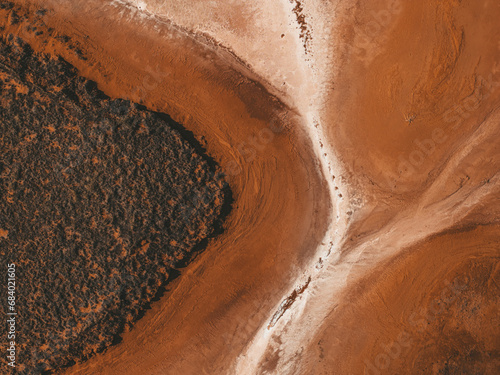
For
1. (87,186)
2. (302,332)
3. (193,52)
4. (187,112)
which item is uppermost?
(193,52)

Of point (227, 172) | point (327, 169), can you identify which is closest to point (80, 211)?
point (227, 172)

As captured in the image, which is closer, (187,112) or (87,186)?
(87,186)

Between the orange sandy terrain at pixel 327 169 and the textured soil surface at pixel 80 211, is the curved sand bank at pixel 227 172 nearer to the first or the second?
the orange sandy terrain at pixel 327 169

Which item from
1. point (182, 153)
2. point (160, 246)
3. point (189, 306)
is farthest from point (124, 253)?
point (182, 153)

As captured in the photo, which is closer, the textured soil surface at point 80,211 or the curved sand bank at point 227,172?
the textured soil surface at point 80,211

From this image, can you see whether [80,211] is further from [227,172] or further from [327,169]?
[327,169]

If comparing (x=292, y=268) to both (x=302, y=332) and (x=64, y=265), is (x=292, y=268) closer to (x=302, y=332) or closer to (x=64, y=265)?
(x=302, y=332)

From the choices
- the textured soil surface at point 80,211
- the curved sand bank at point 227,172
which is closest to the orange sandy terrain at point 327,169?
the curved sand bank at point 227,172
